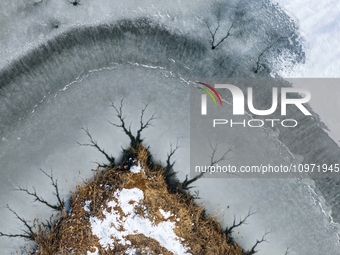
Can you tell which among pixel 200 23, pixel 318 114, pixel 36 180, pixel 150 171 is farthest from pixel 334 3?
pixel 36 180

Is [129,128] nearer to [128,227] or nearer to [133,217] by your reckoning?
[133,217]

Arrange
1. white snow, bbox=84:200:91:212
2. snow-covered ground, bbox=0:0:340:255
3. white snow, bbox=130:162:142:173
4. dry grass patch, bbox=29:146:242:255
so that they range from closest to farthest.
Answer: dry grass patch, bbox=29:146:242:255 → white snow, bbox=84:200:91:212 → white snow, bbox=130:162:142:173 → snow-covered ground, bbox=0:0:340:255

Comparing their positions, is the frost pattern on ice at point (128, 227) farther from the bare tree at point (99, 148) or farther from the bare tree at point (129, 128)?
the bare tree at point (129, 128)

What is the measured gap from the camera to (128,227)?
40.0 feet

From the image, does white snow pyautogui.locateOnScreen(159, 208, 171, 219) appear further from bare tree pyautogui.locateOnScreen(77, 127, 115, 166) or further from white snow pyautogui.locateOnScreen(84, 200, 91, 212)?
white snow pyautogui.locateOnScreen(84, 200, 91, 212)

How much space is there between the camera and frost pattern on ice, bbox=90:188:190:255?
1212 cm

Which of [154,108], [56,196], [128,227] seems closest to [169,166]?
[154,108]

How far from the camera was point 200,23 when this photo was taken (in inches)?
505

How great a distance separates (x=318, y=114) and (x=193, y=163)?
483cm

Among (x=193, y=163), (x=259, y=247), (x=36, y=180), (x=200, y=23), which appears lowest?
(x=36, y=180)

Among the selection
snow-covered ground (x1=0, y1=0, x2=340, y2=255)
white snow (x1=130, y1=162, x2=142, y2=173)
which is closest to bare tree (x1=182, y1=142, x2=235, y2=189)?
snow-covered ground (x1=0, y1=0, x2=340, y2=255)

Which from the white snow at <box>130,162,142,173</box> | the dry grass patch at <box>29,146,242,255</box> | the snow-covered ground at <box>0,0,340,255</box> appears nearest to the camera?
the dry grass patch at <box>29,146,242,255</box>

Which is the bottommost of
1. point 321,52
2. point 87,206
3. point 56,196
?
point 56,196

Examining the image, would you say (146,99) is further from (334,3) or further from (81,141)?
(334,3)
